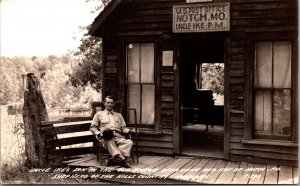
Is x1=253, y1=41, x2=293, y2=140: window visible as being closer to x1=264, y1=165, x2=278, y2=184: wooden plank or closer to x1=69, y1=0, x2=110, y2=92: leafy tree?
x1=264, y1=165, x2=278, y2=184: wooden plank

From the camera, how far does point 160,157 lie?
27.0 ft

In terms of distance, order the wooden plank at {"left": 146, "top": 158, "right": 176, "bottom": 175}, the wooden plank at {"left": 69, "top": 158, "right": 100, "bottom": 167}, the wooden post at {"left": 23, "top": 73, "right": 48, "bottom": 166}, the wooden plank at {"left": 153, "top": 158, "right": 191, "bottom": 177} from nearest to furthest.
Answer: the wooden plank at {"left": 153, "top": 158, "right": 191, "bottom": 177}, the wooden plank at {"left": 146, "top": 158, "right": 176, "bottom": 175}, the wooden plank at {"left": 69, "top": 158, "right": 100, "bottom": 167}, the wooden post at {"left": 23, "top": 73, "right": 48, "bottom": 166}

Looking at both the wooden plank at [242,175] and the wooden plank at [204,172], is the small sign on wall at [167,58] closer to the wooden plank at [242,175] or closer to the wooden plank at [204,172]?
the wooden plank at [204,172]

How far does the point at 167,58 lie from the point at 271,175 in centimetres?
332

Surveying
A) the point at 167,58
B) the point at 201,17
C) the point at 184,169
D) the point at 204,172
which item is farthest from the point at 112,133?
the point at 201,17

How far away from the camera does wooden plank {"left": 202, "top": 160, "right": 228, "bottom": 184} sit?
21.1 feet

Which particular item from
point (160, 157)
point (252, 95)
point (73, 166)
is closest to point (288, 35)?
point (252, 95)

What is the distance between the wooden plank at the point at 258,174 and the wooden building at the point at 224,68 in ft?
0.95

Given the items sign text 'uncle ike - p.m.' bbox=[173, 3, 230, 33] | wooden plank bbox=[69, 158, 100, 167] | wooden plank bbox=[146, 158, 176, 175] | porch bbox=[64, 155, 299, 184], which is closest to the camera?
porch bbox=[64, 155, 299, 184]

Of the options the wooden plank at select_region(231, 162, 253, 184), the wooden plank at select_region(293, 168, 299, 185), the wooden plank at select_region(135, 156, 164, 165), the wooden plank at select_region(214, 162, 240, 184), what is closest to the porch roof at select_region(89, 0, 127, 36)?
the wooden plank at select_region(135, 156, 164, 165)

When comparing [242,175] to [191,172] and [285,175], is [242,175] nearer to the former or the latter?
[285,175]

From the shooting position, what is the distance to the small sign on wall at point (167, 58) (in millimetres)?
8234

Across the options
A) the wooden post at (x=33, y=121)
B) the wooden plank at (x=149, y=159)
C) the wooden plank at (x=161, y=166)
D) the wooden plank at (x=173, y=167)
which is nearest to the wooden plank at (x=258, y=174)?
the wooden plank at (x=173, y=167)

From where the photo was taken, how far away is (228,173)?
686 cm
